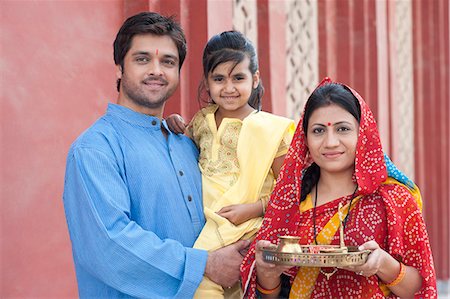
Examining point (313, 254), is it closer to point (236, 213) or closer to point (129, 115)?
point (236, 213)

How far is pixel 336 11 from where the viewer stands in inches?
287

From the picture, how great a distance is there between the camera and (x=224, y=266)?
264 centimetres

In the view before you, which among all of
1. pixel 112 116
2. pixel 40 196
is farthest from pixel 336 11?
pixel 112 116

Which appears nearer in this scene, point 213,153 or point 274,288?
point 274,288

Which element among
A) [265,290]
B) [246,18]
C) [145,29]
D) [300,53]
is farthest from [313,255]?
[300,53]

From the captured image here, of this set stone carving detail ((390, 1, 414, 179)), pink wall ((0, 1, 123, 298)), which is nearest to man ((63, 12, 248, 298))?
pink wall ((0, 1, 123, 298))

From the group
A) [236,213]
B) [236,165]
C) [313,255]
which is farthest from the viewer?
[236,165]

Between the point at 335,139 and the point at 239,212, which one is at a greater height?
the point at 335,139

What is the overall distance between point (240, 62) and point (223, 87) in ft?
0.42

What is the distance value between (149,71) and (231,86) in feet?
1.35

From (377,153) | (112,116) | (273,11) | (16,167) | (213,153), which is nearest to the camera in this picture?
(377,153)

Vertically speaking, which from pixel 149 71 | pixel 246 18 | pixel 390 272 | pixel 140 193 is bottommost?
pixel 390 272

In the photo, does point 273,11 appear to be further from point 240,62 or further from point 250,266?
point 250,266

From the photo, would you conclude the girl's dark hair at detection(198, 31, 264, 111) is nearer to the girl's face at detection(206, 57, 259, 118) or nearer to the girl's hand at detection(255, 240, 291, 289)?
the girl's face at detection(206, 57, 259, 118)
